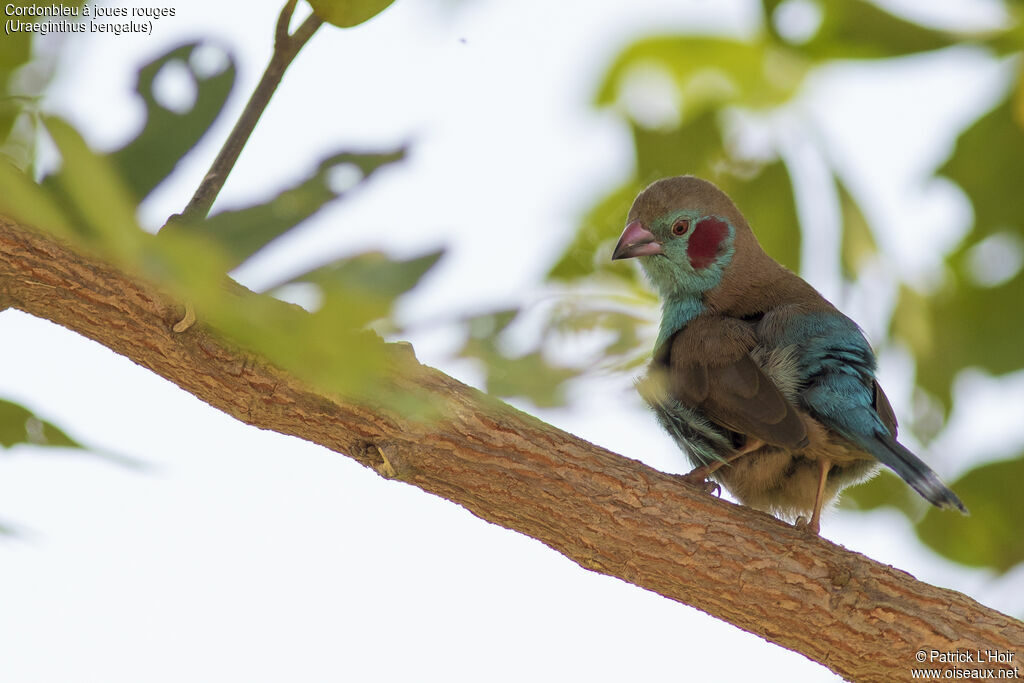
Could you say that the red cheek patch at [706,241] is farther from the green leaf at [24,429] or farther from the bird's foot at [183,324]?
the green leaf at [24,429]

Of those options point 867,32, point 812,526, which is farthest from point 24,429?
point 867,32

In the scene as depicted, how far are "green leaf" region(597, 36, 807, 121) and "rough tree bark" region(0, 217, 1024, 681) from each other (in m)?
1.64

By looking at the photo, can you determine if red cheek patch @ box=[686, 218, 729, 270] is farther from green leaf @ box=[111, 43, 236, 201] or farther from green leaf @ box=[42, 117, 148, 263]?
green leaf @ box=[42, 117, 148, 263]

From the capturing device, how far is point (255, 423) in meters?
2.87

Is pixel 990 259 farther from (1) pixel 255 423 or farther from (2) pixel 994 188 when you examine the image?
(1) pixel 255 423

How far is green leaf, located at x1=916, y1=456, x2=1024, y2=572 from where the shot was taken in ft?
16.1

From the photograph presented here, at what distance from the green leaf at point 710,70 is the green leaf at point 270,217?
3.13 meters

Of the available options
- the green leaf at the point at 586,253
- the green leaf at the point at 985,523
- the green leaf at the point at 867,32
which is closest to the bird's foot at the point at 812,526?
the green leaf at the point at 586,253

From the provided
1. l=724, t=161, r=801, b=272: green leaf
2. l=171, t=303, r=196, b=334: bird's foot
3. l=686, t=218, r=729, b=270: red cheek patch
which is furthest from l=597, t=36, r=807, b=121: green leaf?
l=171, t=303, r=196, b=334: bird's foot

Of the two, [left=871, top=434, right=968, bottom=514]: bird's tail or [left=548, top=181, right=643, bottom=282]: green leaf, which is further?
[left=871, top=434, right=968, bottom=514]: bird's tail

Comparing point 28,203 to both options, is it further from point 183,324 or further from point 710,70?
point 710,70

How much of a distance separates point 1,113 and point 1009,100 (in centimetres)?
423

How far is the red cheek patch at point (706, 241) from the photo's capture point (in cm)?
428

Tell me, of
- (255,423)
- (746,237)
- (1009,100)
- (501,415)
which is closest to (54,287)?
(255,423)
